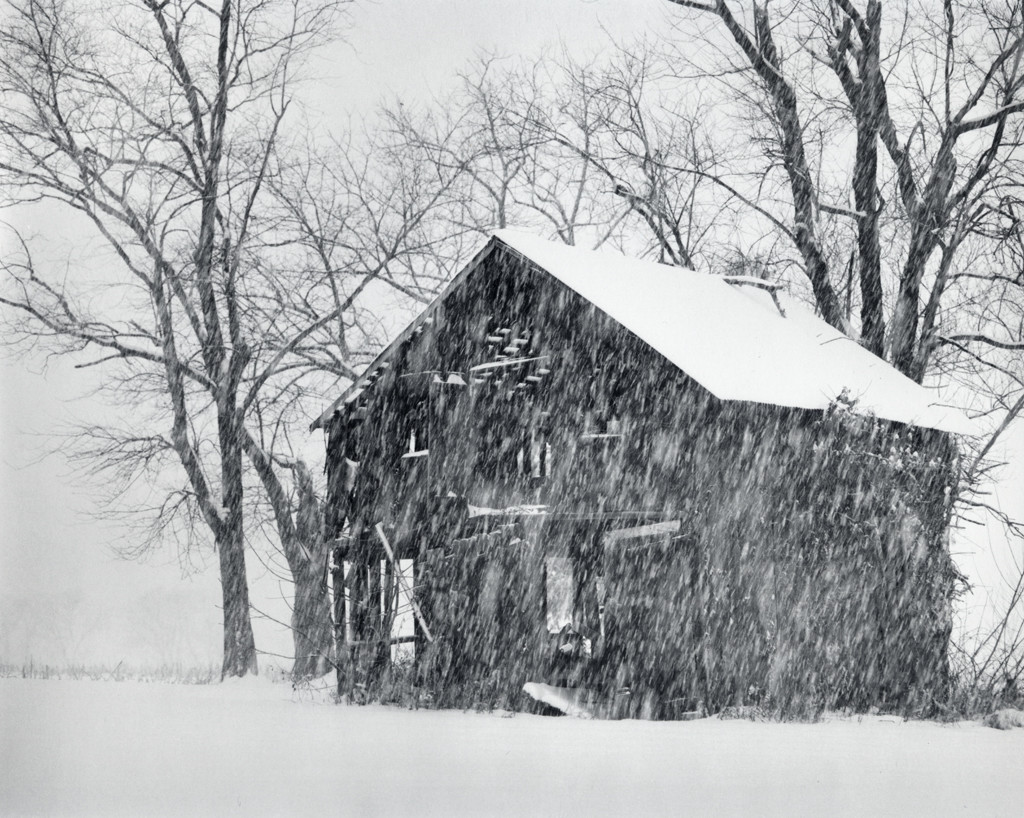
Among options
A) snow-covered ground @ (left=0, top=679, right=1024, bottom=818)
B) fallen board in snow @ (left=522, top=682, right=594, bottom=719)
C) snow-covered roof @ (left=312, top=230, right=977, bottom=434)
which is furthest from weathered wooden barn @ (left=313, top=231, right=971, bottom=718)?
snow-covered ground @ (left=0, top=679, right=1024, bottom=818)

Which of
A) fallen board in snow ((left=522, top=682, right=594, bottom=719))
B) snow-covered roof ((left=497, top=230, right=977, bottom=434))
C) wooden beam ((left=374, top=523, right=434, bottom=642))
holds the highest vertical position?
snow-covered roof ((left=497, top=230, right=977, bottom=434))

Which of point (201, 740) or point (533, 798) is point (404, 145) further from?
point (533, 798)

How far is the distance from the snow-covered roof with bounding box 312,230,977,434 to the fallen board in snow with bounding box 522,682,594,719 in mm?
4302

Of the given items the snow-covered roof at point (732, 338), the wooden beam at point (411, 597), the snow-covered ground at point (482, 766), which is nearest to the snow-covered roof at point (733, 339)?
the snow-covered roof at point (732, 338)

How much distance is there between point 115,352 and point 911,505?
16.8 meters

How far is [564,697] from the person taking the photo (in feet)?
42.5

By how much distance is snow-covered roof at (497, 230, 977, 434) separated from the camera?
12320mm

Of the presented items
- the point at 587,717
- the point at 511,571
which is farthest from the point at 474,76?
the point at 587,717

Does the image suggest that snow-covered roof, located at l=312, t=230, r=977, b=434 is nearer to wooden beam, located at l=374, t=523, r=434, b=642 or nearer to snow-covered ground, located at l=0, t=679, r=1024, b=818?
wooden beam, located at l=374, t=523, r=434, b=642

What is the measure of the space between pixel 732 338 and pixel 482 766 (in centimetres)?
753

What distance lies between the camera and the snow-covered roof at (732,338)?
12.3 metres

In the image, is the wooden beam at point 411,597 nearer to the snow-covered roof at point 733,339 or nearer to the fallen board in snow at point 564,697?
the fallen board in snow at point 564,697

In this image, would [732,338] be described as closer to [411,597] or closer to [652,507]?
[652,507]

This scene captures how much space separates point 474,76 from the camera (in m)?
26.2
